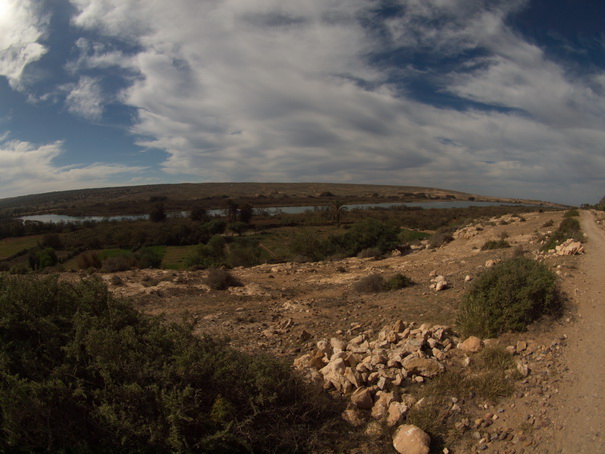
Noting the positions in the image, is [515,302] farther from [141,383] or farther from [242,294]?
[242,294]

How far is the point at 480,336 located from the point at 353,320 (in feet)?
10.2

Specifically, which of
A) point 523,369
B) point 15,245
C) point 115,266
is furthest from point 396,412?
point 15,245

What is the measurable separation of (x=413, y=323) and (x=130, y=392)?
5.96m

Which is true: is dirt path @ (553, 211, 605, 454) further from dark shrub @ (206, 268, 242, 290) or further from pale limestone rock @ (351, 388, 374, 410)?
dark shrub @ (206, 268, 242, 290)

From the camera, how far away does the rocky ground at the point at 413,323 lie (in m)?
4.06

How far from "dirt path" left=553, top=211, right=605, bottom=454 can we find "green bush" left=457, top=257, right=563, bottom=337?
60 cm

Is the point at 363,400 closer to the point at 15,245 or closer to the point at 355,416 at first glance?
the point at 355,416

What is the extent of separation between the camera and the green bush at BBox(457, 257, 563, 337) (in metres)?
6.26

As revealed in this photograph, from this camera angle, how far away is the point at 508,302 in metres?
6.39

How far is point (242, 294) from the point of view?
13.0 m

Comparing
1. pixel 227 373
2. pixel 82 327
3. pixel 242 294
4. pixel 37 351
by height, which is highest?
Answer: pixel 82 327

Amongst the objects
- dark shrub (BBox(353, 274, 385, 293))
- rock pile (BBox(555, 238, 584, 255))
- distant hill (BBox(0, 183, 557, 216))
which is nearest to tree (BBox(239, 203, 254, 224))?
distant hill (BBox(0, 183, 557, 216))

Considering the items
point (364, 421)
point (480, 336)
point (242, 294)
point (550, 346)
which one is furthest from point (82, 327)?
point (242, 294)

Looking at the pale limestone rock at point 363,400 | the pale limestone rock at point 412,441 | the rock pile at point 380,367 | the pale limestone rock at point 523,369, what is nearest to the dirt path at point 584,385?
the pale limestone rock at point 523,369
